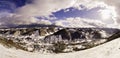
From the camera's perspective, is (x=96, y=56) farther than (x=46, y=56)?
No

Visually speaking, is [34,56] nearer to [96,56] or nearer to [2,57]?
[2,57]

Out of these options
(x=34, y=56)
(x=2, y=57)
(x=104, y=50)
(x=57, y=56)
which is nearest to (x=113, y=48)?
(x=104, y=50)

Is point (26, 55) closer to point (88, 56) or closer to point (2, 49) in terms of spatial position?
point (2, 49)

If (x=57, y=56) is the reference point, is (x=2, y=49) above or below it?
above

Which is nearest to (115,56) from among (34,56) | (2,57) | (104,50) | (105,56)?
(105,56)

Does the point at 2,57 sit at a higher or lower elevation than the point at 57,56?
higher

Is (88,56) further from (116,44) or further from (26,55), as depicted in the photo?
(26,55)

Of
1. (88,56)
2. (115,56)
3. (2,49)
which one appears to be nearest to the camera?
(115,56)

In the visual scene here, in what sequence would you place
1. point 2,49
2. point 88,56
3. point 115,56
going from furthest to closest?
1. point 2,49
2. point 88,56
3. point 115,56

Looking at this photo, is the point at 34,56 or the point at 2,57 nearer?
the point at 2,57
